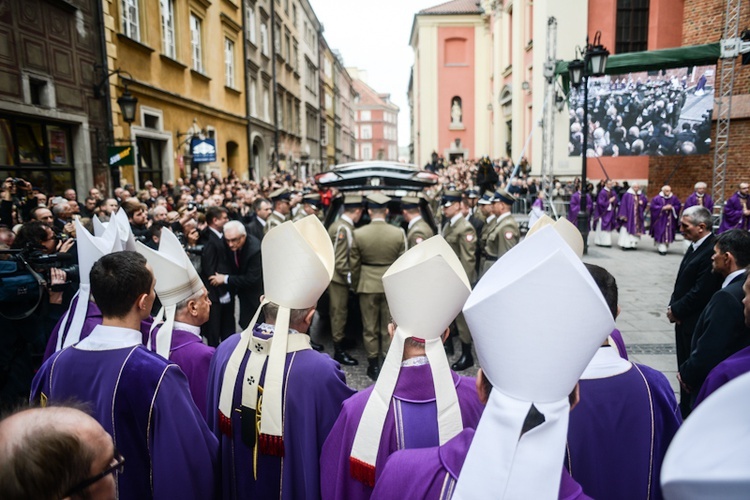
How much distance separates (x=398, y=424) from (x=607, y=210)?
1360 cm

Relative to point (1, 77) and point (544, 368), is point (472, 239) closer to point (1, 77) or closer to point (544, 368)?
point (544, 368)

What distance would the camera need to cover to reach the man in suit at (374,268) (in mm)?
5547

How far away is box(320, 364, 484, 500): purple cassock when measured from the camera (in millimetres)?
1922

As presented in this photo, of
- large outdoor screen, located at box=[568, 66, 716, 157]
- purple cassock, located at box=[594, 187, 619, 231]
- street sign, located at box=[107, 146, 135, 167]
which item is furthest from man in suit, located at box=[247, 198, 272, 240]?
large outdoor screen, located at box=[568, 66, 716, 157]

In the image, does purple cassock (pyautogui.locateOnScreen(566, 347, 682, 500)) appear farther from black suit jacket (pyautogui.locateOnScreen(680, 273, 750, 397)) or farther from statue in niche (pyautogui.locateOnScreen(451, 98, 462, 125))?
statue in niche (pyautogui.locateOnScreen(451, 98, 462, 125))

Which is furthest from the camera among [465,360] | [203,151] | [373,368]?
[203,151]

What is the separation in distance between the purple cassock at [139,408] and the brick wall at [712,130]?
16914 millimetres

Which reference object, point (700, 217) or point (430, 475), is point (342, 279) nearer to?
point (700, 217)

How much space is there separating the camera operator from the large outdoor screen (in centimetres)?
1365

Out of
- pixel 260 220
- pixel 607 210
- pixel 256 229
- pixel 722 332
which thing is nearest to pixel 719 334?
pixel 722 332

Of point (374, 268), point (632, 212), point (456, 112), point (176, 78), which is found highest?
point (456, 112)

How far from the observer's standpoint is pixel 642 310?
760 centimetres

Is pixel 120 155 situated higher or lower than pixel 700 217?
higher

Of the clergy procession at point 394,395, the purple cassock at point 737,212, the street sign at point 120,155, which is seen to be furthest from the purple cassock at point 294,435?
the purple cassock at point 737,212
